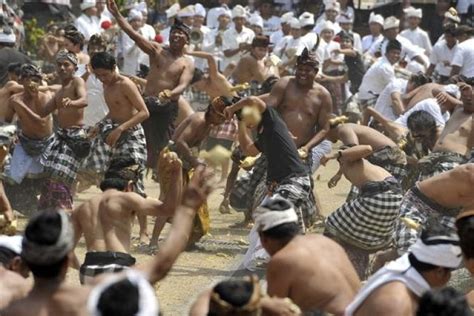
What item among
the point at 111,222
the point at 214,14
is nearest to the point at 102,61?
the point at 111,222

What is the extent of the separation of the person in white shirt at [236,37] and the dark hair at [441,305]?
1428 centimetres

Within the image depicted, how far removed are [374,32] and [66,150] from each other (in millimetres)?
9241

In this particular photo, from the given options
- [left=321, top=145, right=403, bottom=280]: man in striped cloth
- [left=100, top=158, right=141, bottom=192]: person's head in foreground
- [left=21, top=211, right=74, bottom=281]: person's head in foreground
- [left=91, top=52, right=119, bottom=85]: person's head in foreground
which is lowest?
[left=321, top=145, right=403, bottom=280]: man in striped cloth

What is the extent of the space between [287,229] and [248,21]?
14.0 meters

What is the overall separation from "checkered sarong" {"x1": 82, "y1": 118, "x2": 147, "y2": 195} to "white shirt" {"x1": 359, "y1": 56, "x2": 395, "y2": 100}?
5387mm

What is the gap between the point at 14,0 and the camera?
18.5m

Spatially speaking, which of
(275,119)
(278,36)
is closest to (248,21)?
(278,36)

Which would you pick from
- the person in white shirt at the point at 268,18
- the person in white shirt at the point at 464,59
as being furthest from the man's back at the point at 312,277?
the person in white shirt at the point at 268,18

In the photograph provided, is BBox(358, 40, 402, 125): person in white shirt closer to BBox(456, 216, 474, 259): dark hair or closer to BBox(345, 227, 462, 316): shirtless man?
BBox(456, 216, 474, 259): dark hair

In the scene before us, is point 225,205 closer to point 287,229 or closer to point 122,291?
point 287,229

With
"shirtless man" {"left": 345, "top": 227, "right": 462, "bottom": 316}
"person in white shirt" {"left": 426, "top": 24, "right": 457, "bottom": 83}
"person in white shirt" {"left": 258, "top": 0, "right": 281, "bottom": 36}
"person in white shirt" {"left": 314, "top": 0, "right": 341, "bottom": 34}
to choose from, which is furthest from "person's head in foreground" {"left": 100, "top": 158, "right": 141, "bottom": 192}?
"person in white shirt" {"left": 258, "top": 0, "right": 281, "bottom": 36}

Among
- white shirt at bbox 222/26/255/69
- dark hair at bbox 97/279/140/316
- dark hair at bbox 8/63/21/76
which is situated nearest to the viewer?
dark hair at bbox 97/279/140/316

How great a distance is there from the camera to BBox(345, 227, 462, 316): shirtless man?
485cm

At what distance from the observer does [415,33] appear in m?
18.8
